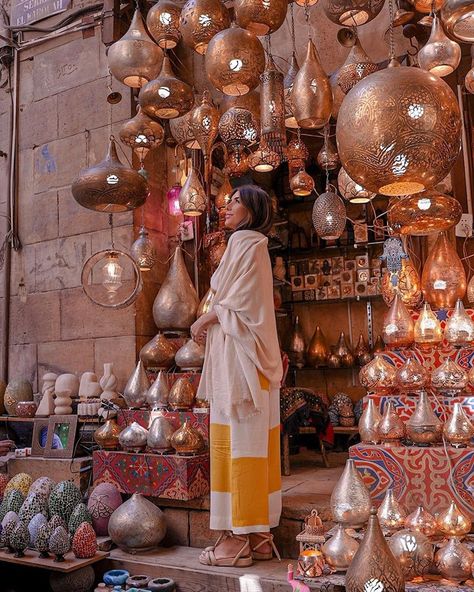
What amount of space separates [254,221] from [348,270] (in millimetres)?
3019

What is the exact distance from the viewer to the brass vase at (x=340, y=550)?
8.92ft

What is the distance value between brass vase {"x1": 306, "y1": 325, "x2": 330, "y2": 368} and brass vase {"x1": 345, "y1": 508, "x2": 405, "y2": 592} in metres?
3.87

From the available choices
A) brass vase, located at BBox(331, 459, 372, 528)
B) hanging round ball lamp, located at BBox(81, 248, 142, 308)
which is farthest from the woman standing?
hanging round ball lamp, located at BBox(81, 248, 142, 308)

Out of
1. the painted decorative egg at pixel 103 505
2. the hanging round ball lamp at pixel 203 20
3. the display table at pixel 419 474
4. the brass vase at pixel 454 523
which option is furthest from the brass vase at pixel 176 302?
the brass vase at pixel 454 523

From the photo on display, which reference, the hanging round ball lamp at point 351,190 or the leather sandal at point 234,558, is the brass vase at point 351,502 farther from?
the hanging round ball lamp at point 351,190

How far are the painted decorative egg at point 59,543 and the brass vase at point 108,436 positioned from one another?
0.82 metres

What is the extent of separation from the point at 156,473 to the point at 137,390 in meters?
0.69

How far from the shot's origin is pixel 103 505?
12.7 ft

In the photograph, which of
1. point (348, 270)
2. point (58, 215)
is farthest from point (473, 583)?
point (58, 215)

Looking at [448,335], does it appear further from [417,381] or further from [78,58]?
[78,58]

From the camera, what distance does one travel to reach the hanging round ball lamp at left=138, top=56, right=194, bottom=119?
3.49 m

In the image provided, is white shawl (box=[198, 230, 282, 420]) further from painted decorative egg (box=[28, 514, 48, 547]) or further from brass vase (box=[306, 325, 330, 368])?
brass vase (box=[306, 325, 330, 368])

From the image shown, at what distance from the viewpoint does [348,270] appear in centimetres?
627

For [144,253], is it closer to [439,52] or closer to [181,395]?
[181,395]
